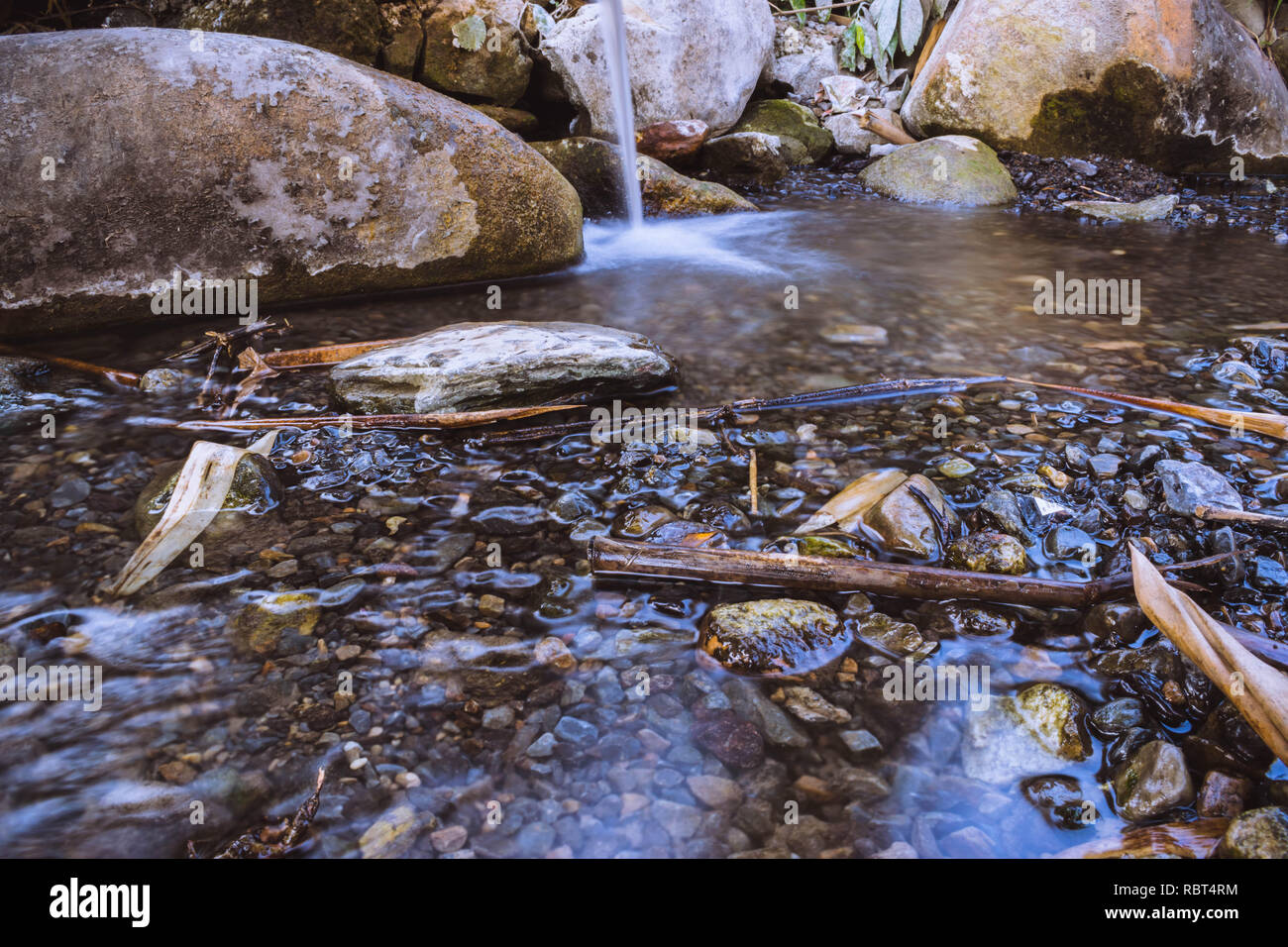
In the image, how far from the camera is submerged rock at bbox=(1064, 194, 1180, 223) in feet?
22.9

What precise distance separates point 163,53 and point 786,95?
8.72 meters

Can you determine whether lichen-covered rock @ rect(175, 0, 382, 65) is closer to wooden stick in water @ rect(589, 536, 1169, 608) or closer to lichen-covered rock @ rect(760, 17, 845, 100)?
wooden stick in water @ rect(589, 536, 1169, 608)

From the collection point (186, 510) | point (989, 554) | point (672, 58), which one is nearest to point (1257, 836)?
point (989, 554)

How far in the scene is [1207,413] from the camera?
291cm

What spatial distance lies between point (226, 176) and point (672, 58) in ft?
18.9

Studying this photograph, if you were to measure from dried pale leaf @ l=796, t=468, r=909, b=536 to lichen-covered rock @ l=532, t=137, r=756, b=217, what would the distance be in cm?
510

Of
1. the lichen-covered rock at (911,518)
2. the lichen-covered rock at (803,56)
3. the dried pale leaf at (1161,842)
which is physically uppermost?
the lichen-covered rock at (803,56)

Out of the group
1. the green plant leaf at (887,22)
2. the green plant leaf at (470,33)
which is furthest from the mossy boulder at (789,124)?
the green plant leaf at (470,33)

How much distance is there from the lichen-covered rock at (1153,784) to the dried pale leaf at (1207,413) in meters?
1.90

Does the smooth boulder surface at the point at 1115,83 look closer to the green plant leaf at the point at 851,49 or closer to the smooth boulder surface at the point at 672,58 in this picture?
the smooth boulder surface at the point at 672,58

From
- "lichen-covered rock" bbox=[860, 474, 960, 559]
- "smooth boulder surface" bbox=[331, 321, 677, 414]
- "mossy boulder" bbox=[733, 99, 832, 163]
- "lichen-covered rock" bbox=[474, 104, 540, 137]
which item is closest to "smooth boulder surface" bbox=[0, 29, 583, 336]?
"smooth boulder surface" bbox=[331, 321, 677, 414]

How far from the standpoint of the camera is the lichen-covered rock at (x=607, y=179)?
6.77 metres
